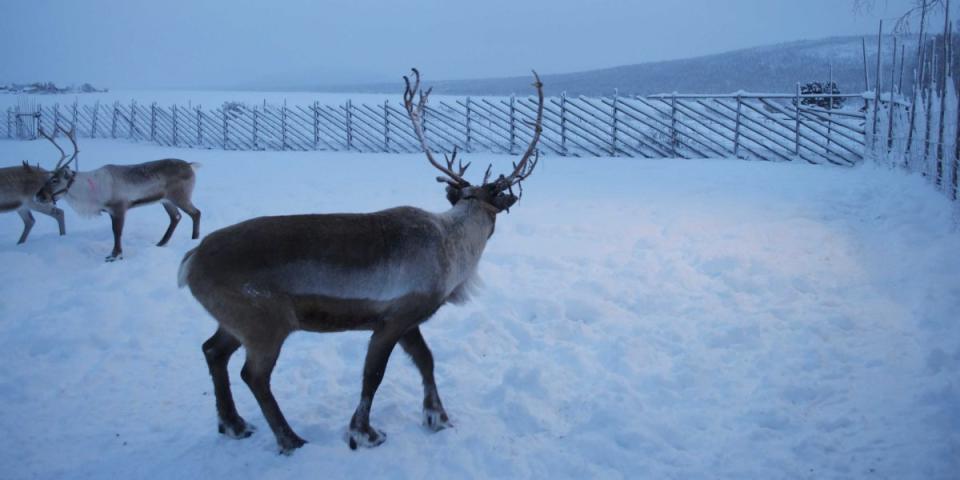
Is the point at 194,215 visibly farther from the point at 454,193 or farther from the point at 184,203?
the point at 454,193

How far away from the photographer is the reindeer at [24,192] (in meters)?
7.55

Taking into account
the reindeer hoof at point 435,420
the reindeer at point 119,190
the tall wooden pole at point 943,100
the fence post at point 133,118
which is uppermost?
the fence post at point 133,118

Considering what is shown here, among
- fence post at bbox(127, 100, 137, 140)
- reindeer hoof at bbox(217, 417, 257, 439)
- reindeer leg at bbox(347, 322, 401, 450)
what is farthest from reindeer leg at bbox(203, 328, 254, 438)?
fence post at bbox(127, 100, 137, 140)

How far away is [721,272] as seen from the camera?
5809 millimetres

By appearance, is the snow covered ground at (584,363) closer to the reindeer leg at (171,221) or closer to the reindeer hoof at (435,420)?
the reindeer hoof at (435,420)

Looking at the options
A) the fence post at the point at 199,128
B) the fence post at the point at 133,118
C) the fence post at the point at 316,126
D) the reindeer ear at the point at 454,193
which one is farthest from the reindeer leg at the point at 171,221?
the fence post at the point at 133,118

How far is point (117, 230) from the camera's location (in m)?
7.04

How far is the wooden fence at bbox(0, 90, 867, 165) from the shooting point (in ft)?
47.1

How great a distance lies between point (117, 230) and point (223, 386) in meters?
4.63

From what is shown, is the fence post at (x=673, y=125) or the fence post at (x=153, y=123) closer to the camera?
the fence post at (x=673, y=125)

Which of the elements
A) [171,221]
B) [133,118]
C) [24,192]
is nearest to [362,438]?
[171,221]

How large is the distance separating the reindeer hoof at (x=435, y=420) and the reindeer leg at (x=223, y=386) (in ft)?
3.05

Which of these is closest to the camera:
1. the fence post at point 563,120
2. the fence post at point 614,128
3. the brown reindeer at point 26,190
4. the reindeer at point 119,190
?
the reindeer at point 119,190

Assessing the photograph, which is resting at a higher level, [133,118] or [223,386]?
[133,118]
